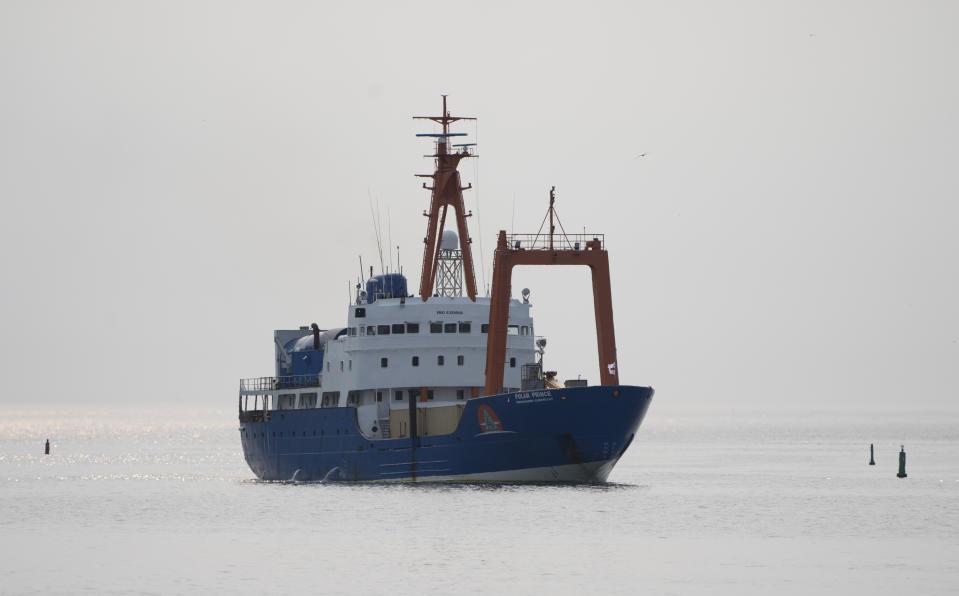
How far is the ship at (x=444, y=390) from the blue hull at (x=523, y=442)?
52 millimetres

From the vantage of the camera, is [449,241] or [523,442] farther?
[449,241]

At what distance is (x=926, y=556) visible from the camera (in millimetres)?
45219

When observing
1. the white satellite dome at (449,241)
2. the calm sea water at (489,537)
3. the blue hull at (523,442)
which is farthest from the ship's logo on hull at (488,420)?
the white satellite dome at (449,241)

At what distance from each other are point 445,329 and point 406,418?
422cm

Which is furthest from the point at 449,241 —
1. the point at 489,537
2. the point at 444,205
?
the point at 489,537

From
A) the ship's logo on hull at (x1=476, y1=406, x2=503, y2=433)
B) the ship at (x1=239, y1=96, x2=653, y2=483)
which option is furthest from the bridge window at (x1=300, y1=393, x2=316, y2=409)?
the ship's logo on hull at (x1=476, y1=406, x2=503, y2=433)

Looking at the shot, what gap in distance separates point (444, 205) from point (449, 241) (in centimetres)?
169

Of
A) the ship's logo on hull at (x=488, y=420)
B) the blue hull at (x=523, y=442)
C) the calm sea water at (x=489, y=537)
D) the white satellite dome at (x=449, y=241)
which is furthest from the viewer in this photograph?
the white satellite dome at (x=449, y=241)

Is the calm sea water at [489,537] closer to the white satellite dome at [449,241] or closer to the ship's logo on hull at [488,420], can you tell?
the ship's logo on hull at [488,420]

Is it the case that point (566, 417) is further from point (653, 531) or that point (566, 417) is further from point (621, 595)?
point (621, 595)

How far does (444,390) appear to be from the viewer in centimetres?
6888

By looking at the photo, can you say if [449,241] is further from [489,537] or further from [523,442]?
[489,537]

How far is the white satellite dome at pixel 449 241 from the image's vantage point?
73438mm

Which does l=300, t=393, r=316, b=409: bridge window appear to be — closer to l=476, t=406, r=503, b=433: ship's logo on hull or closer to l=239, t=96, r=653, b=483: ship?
l=239, t=96, r=653, b=483: ship
